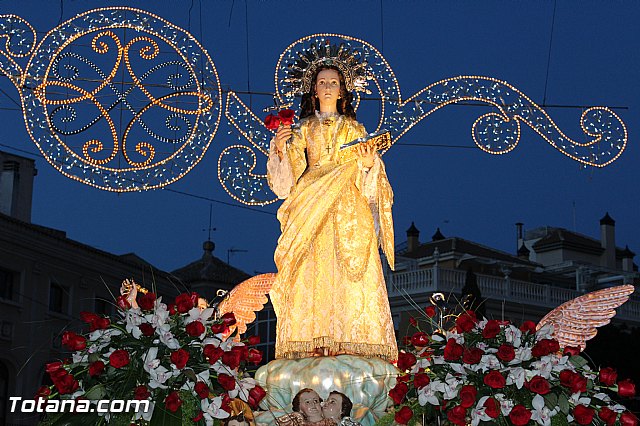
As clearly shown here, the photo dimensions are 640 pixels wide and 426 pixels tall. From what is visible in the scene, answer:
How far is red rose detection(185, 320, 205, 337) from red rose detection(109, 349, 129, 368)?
0.40m

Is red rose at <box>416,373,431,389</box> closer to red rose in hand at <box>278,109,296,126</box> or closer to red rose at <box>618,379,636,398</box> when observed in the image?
red rose at <box>618,379,636,398</box>

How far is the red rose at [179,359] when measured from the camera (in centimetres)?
584

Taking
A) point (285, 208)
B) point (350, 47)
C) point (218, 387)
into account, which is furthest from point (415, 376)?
point (350, 47)

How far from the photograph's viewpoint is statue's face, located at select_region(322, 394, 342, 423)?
667 centimetres

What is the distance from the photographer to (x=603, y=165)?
10.5 meters

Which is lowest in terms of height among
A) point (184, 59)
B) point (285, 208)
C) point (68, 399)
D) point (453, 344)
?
point (68, 399)

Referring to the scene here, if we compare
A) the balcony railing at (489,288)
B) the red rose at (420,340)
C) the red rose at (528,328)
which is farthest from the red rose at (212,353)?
the balcony railing at (489,288)

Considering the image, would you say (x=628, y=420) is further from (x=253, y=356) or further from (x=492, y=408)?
(x=253, y=356)

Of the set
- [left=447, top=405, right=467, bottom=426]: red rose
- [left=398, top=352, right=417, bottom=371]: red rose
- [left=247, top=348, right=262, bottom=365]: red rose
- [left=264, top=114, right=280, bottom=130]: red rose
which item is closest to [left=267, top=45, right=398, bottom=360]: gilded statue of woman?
[left=264, top=114, right=280, bottom=130]: red rose

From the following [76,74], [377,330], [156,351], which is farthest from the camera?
[76,74]

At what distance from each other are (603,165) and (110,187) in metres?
4.62

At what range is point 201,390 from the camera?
5891 mm

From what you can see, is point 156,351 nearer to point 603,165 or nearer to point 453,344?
point 453,344

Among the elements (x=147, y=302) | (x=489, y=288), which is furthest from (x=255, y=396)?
(x=489, y=288)
